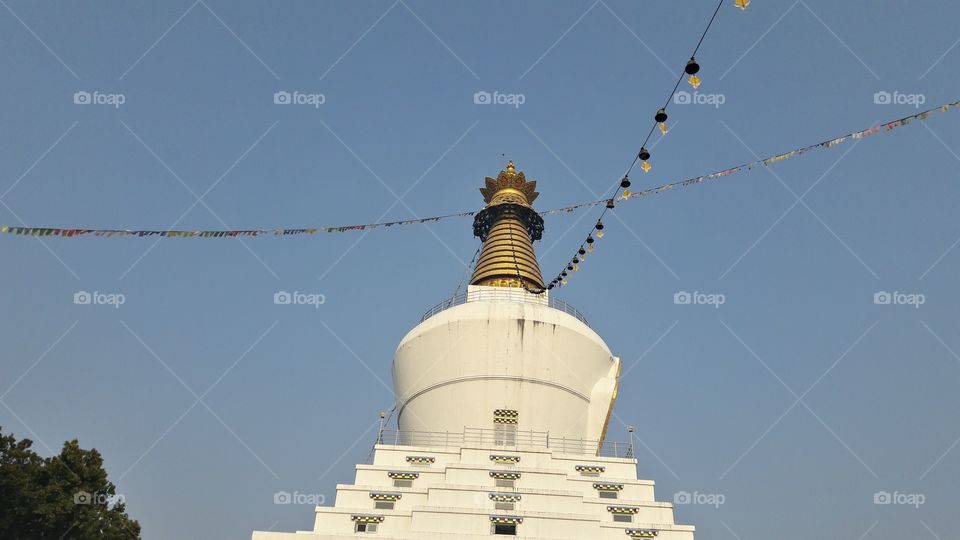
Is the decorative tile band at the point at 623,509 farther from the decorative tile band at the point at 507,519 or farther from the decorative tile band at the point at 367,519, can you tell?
the decorative tile band at the point at 367,519

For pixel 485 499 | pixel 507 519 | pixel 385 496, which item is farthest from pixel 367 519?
pixel 507 519

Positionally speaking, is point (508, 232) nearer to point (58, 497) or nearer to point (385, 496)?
point (385, 496)

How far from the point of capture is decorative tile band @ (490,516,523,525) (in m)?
14.8

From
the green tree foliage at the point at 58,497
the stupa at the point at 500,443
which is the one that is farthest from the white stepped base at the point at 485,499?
the green tree foliage at the point at 58,497

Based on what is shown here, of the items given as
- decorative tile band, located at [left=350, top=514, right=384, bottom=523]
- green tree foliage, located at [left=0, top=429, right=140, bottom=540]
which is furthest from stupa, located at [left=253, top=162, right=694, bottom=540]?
green tree foliage, located at [left=0, top=429, right=140, bottom=540]

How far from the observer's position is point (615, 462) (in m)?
17.0

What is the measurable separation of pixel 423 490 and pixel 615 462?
13.5ft

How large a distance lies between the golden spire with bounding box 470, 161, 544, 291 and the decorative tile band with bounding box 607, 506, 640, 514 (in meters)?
7.94

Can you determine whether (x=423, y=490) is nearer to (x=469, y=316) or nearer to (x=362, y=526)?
(x=362, y=526)

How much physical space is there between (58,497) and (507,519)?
784 centimetres

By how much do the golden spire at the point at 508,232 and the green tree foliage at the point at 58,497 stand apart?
38.1 ft

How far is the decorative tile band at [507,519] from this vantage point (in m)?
14.8

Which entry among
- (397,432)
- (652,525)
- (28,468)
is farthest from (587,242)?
(28,468)

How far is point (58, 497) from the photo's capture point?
13945 mm
